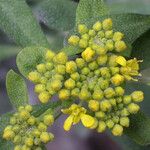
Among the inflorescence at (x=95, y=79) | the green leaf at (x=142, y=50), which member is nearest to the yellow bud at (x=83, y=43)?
the inflorescence at (x=95, y=79)

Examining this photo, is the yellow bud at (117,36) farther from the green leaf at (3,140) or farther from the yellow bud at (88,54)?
the green leaf at (3,140)

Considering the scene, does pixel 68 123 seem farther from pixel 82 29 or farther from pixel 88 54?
pixel 82 29

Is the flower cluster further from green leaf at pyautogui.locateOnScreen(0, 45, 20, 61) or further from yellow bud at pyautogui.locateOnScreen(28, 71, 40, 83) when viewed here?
green leaf at pyautogui.locateOnScreen(0, 45, 20, 61)

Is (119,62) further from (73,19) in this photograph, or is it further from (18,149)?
(73,19)

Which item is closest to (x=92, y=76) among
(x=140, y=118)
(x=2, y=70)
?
(x=140, y=118)

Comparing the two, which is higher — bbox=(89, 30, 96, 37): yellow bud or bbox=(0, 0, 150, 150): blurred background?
bbox=(89, 30, 96, 37): yellow bud

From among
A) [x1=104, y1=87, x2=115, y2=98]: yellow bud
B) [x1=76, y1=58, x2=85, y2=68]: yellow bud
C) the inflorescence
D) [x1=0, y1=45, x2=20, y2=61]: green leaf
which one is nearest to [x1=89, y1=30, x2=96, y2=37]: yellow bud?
the inflorescence
